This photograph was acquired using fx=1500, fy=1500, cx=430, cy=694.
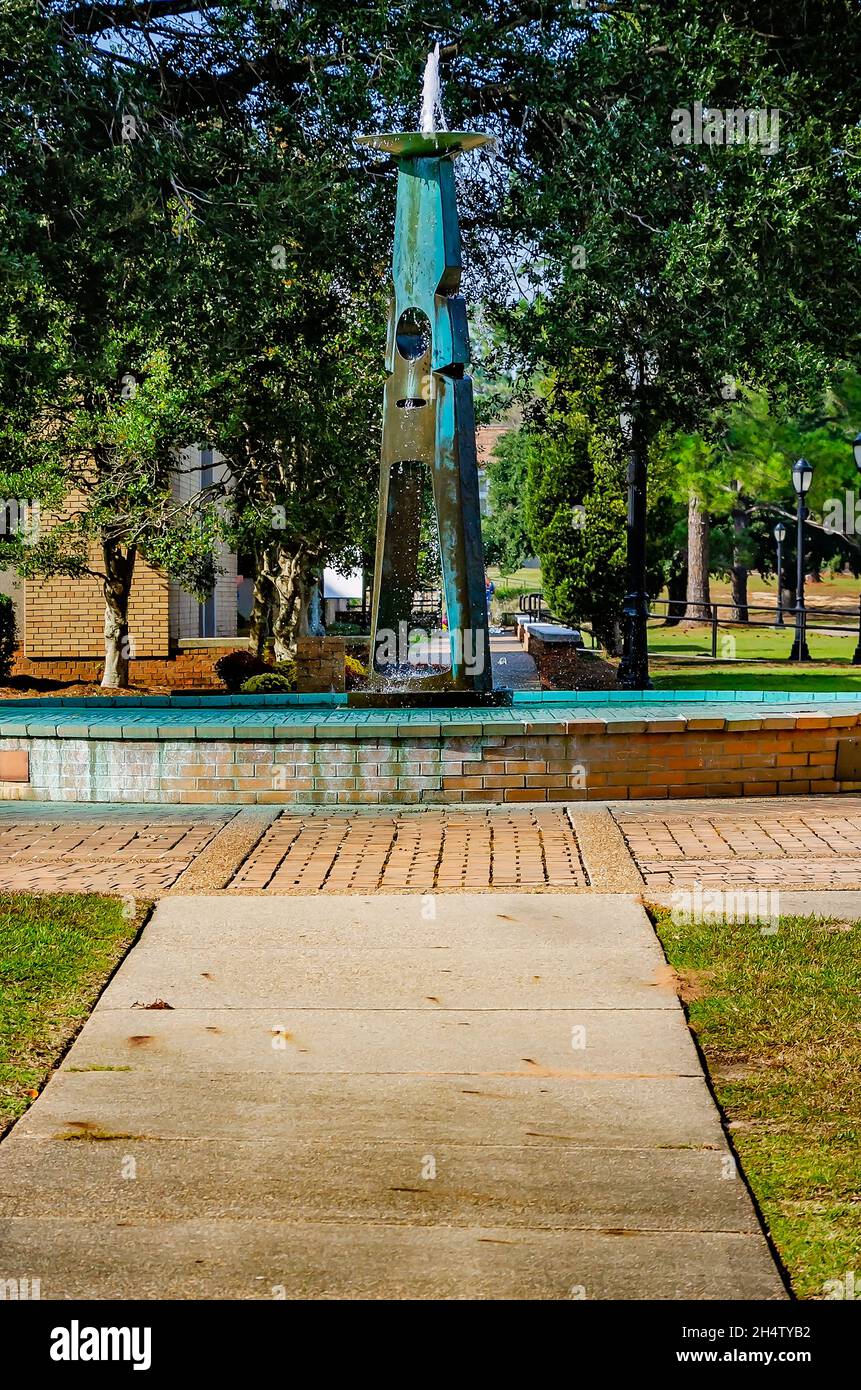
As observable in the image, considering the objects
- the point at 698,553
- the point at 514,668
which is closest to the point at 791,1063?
the point at 514,668

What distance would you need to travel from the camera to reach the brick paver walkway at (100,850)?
7.19m

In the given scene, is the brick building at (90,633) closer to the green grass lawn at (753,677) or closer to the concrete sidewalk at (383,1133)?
the green grass lawn at (753,677)

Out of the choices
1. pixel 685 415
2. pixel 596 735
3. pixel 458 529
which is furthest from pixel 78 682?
pixel 596 735

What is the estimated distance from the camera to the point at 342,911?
659cm

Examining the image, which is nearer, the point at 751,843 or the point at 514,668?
the point at 751,843

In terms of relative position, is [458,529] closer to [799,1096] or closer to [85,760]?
[85,760]

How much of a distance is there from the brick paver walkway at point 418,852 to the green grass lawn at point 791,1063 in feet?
3.70

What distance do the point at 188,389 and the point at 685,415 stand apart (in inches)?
197

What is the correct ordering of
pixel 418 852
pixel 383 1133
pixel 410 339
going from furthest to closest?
1. pixel 410 339
2. pixel 418 852
3. pixel 383 1133

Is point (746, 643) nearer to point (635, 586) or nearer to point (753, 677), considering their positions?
point (753, 677)

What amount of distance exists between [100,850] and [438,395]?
450 cm

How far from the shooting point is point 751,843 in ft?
26.2

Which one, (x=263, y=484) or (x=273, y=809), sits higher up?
(x=263, y=484)

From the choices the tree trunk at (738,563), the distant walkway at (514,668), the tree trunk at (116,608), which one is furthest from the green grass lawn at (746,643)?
the tree trunk at (116,608)
